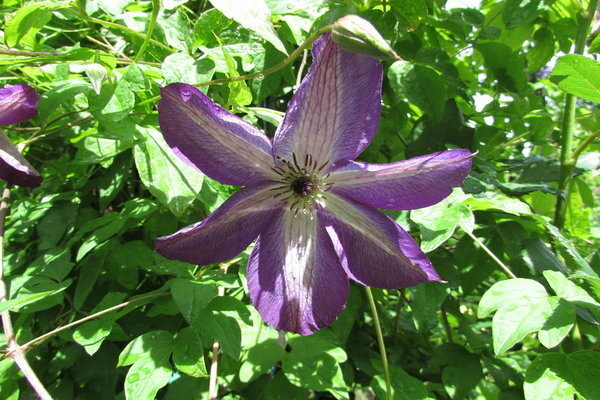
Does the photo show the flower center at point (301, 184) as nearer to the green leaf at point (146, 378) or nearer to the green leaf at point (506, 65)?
the green leaf at point (146, 378)

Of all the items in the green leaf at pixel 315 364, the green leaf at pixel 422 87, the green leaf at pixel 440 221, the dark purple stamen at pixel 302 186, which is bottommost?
the green leaf at pixel 315 364

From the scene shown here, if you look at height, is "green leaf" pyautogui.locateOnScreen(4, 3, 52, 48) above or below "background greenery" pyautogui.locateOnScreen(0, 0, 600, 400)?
above

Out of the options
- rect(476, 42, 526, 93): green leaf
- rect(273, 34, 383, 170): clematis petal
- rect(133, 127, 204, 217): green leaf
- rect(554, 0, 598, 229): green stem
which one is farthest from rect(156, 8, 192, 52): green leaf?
rect(554, 0, 598, 229): green stem

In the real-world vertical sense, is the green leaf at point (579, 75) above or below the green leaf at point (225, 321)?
above

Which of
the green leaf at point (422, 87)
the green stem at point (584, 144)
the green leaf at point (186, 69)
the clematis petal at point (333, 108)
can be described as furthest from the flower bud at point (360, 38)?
the green stem at point (584, 144)

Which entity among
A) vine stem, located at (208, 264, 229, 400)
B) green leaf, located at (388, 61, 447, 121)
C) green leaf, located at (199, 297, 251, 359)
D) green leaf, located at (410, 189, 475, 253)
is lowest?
vine stem, located at (208, 264, 229, 400)

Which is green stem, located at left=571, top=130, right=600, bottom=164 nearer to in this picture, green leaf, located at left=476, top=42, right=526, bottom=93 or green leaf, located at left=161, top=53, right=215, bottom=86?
green leaf, located at left=476, top=42, right=526, bottom=93

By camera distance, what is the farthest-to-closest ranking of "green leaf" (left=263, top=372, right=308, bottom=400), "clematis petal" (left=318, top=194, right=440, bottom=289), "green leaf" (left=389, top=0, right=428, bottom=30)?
1. "green leaf" (left=263, top=372, right=308, bottom=400)
2. "green leaf" (left=389, top=0, right=428, bottom=30)
3. "clematis petal" (left=318, top=194, right=440, bottom=289)

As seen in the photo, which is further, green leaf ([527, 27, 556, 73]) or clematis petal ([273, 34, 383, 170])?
green leaf ([527, 27, 556, 73])

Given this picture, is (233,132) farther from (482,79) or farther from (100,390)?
(482,79)
